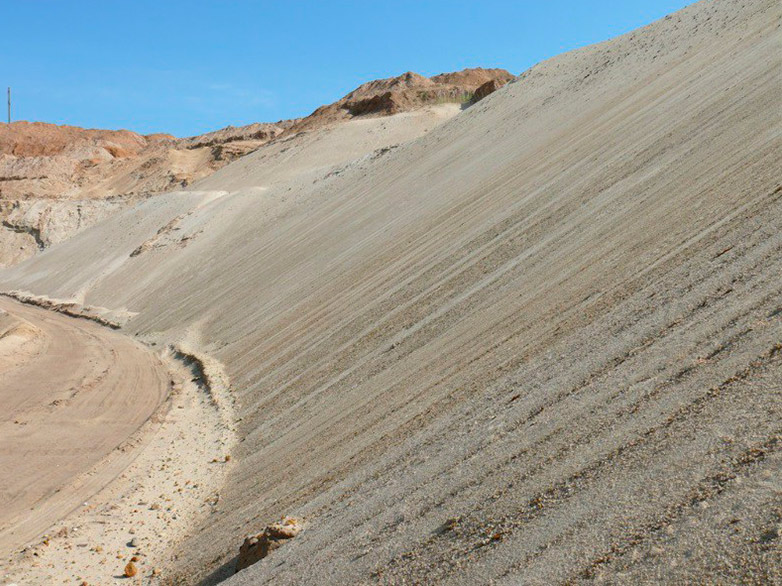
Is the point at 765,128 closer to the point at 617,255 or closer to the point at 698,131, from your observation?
the point at 698,131

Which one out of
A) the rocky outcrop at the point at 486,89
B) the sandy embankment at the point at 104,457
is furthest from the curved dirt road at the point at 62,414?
the rocky outcrop at the point at 486,89

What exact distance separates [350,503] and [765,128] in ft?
24.6

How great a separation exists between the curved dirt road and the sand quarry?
7 centimetres

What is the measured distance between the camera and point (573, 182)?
45.6 feet

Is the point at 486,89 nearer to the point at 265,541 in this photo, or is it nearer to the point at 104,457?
the point at 104,457

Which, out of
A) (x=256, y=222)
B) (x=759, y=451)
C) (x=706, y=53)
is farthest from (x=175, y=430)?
(x=256, y=222)

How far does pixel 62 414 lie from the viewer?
14.0 metres

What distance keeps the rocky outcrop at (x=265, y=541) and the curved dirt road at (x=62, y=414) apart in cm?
348

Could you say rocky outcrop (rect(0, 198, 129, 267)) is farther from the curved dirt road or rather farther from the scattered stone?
the scattered stone

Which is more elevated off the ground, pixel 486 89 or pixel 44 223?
pixel 44 223

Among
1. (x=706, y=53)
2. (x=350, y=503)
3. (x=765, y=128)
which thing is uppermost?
(x=706, y=53)

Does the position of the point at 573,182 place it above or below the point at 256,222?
below

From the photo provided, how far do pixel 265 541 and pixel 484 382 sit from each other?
256 centimetres

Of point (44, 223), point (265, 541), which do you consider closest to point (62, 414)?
point (265, 541)
